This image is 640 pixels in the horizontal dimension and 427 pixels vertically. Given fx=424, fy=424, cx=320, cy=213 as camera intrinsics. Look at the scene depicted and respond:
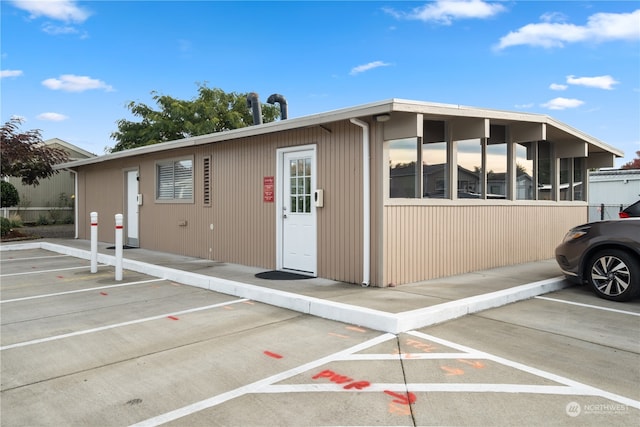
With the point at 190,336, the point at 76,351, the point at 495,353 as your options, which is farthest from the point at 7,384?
the point at 495,353

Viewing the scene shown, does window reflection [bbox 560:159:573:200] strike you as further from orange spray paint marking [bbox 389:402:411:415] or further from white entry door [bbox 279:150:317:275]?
orange spray paint marking [bbox 389:402:411:415]

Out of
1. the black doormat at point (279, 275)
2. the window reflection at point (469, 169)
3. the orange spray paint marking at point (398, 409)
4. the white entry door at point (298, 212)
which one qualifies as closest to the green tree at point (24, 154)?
the white entry door at point (298, 212)

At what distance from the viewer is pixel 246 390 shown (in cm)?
308

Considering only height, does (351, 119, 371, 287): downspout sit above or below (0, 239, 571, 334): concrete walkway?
above

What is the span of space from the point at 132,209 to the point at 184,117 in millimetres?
13356

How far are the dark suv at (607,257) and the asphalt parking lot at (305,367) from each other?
0.31m

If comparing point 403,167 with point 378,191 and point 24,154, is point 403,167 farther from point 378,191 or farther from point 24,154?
point 24,154

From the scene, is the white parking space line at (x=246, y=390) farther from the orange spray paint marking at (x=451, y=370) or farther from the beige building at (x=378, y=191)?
the beige building at (x=378, y=191)

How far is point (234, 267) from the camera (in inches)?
334

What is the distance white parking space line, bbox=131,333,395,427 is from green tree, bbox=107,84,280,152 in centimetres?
2168

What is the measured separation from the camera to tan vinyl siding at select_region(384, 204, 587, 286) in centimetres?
650

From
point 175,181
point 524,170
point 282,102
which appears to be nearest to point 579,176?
point 524,170

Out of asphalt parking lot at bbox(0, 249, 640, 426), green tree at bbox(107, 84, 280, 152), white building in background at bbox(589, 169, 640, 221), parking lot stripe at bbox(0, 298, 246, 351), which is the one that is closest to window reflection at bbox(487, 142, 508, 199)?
asphalt parking lot at bbox(0, 249, 640, 426)

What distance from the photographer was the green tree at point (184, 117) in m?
24.1
